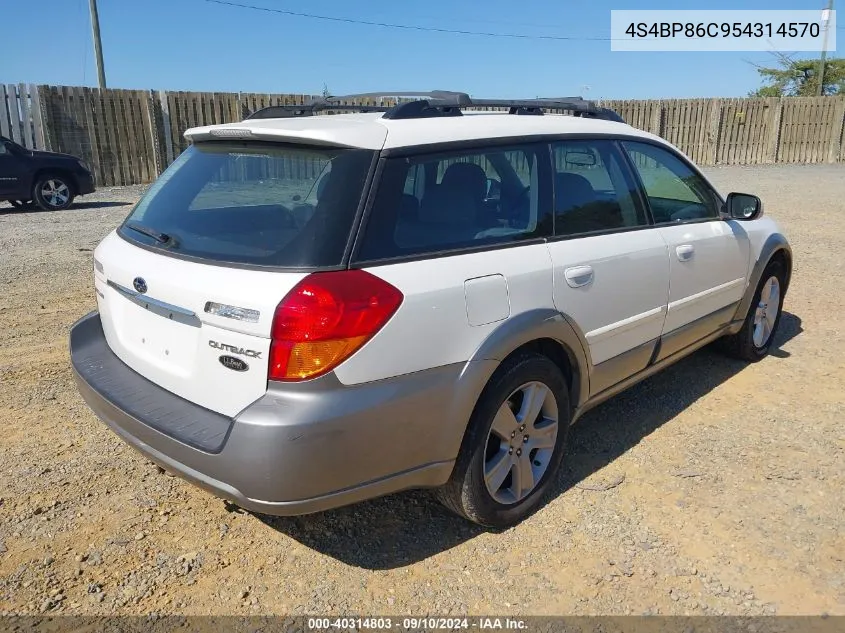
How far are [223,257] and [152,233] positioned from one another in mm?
601

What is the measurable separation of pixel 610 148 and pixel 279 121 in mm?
1805

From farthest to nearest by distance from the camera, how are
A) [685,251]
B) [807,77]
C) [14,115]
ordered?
[807,77] < [14,115] < [685,251]

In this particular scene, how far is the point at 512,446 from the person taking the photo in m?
3.03

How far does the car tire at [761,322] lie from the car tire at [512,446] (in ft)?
7.73

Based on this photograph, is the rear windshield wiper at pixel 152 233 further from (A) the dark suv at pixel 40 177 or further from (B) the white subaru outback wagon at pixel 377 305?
(A) the dark suv at pixel 40 177

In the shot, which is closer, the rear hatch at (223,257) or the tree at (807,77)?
the rear hatch at (223,257)

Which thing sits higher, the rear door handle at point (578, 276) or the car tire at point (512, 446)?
the rear door handle at point (578, 276)

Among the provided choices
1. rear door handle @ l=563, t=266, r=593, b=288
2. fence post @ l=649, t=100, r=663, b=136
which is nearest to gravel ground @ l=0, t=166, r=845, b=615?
rear door handle @ l=563, t=266, r=593, b=288

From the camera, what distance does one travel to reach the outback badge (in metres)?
2.38

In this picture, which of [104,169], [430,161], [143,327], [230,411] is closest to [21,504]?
[143,327]

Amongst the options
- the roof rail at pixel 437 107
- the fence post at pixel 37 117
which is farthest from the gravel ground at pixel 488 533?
the fence post at pixel 37 117

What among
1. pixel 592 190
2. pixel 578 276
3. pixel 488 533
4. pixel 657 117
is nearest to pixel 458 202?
pixel 578 276

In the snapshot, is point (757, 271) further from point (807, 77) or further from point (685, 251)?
point (807, 77)

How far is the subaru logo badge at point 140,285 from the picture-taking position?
2.75 metres
